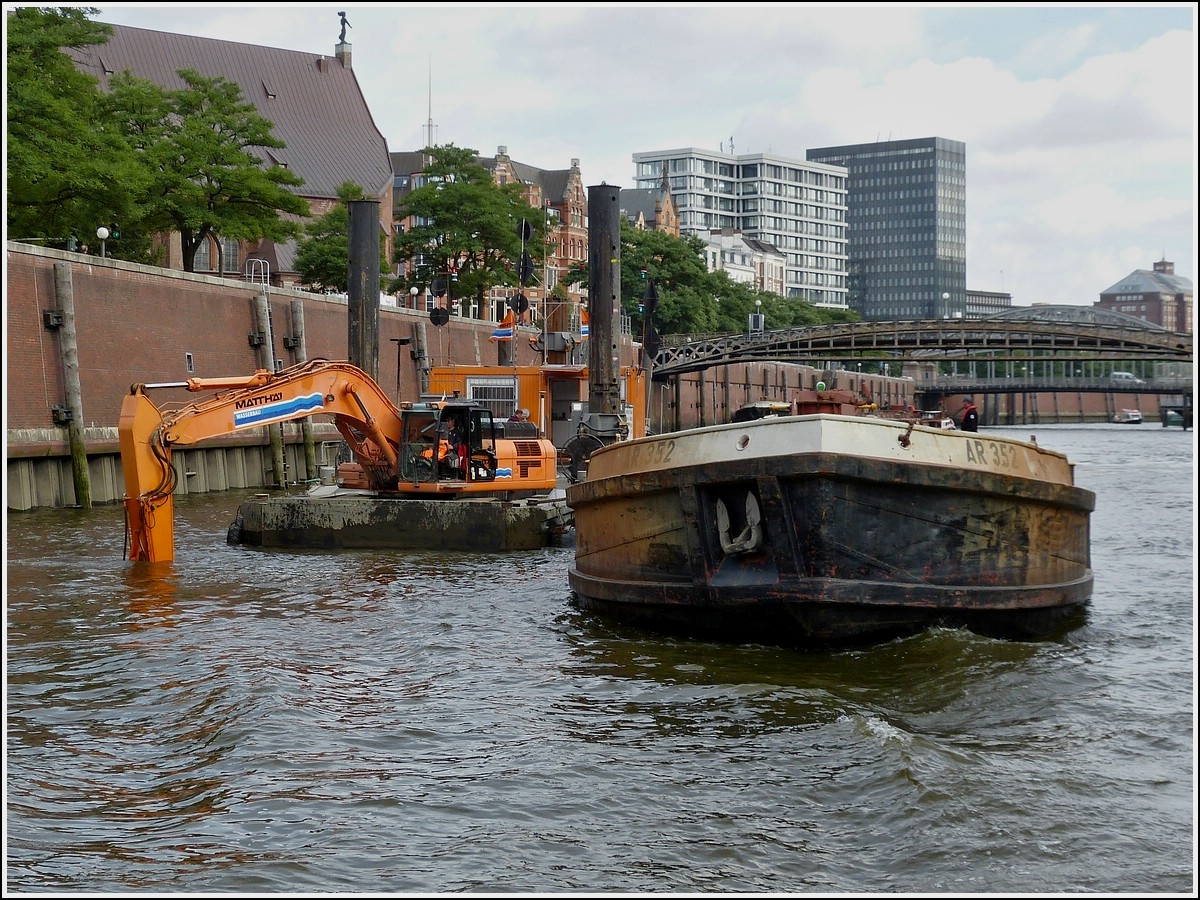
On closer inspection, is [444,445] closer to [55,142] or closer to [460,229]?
[55,142]

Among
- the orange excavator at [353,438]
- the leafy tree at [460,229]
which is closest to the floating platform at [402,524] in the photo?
the orange excavator at [353,438]

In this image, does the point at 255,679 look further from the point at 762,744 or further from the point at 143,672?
the point at 762,744

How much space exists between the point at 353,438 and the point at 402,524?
1.96 metres

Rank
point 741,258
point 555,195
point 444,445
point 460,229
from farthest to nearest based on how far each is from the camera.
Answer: point 741,258 → point 555,195 → point 460,229 → point 444,445

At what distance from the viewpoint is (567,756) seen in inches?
379

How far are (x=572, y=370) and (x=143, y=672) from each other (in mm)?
19350

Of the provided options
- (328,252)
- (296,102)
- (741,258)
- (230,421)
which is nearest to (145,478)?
(230,421)

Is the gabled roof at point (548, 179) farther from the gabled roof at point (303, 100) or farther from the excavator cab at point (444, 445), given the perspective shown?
the excavator cab at point (444, 445)

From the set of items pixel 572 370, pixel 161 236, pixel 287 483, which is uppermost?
pixel 161 236

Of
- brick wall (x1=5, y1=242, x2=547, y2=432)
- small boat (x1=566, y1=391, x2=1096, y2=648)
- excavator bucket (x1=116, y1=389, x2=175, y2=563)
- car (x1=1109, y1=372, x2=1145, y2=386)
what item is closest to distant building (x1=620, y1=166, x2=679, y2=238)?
car (x1=1109, y1=372, x2=1145, y2=386)

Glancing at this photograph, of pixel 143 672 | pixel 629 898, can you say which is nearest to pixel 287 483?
pixel 143 672

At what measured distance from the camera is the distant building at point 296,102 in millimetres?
85938

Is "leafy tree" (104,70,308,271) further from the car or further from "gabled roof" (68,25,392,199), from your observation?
the car

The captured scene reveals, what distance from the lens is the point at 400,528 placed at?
22750mm
